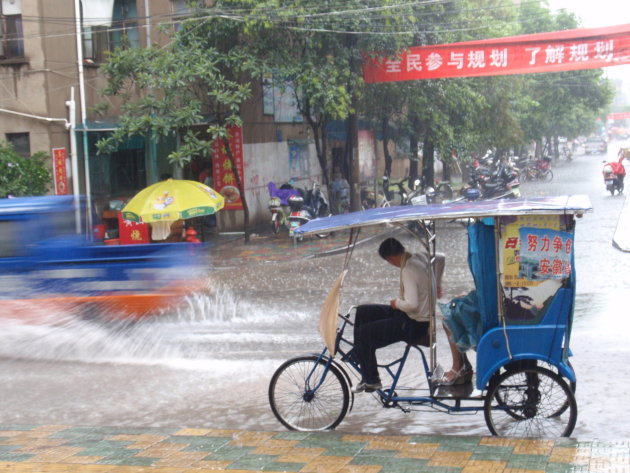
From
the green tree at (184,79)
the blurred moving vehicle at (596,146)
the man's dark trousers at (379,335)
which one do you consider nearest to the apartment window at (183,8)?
the green tree at (184,79)

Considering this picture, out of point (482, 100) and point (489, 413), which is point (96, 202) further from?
point (489, 413)

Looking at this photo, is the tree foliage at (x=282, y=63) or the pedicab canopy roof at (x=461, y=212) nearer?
the pedicab canopy roof at (x=461, y=212)

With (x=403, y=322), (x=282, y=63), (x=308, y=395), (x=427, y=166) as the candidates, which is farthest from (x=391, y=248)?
(x=427, y=166)

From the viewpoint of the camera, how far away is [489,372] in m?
5.26

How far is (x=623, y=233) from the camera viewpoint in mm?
16688

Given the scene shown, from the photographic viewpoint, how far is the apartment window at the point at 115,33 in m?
19.5

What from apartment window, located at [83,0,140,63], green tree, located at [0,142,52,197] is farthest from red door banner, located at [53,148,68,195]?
apartment window, located at [83,0,140,63]

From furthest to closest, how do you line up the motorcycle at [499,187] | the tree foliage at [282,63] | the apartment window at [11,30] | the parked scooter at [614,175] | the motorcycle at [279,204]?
the parked scooter at [614,175]
the motorcycle at [499,187]
the motorcycle at [279,204]
the apartment window at [11,30]
the tree foliage at [282,63]

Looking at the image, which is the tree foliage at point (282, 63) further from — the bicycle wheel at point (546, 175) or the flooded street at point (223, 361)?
the bicycle wheel at point (546, 175)

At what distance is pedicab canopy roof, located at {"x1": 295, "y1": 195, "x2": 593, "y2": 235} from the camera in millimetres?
4992

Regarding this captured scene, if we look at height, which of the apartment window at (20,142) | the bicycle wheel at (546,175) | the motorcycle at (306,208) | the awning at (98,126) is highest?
the awning at (98,126)

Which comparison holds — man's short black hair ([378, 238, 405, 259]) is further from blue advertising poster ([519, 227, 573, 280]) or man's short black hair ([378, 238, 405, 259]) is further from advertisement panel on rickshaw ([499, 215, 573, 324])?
blue advertising poster ([519, 227, 573, 280])

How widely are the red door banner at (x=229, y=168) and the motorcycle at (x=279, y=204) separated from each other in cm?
89

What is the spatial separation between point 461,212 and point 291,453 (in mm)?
1937
